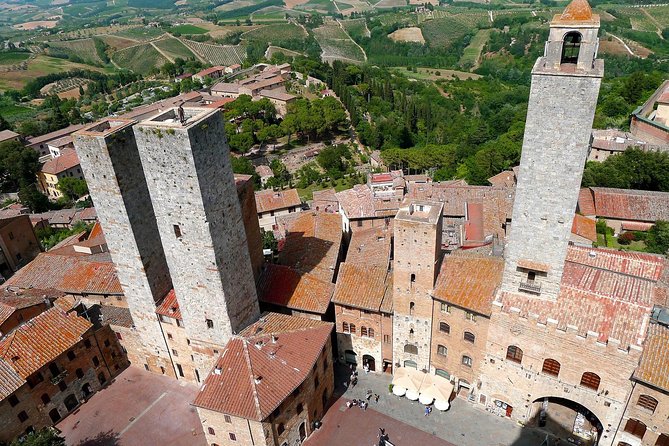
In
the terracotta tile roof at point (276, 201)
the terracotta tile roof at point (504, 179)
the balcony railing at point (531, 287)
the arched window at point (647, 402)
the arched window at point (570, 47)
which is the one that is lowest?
the terracotta tile roof at point (276, 201)

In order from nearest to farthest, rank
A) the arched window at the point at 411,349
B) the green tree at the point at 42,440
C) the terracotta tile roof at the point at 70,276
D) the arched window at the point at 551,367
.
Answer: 1. the green tree at the point at 42,440
2. the arched window at the point at 551,367
3. the arched window at the point at 411,349
4. the terracotta tile roof at the point at 70,276

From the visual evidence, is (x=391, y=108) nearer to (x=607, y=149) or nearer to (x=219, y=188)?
(x=607, y=149)

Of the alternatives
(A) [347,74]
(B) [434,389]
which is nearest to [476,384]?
(B) [434,389]

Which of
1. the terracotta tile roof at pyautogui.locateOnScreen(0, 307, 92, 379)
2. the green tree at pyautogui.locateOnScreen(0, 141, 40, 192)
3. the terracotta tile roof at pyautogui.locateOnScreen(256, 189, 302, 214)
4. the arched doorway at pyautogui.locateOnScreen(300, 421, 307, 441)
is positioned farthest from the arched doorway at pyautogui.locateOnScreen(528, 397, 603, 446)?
the green tree at pyautogui.locateOnScreen(0, 141, 40, 192)

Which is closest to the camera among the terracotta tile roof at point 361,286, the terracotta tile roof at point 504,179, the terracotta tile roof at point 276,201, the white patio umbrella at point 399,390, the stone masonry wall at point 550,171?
the stone masonry wall at point 550,171

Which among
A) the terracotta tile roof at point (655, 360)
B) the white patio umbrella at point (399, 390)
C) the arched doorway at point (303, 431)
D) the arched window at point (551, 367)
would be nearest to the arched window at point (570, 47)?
the terracotta tile roof at point (655, 360)

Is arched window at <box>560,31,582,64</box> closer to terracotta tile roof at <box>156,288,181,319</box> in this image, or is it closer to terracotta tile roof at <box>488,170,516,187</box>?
terracotta tile roof at <box>156,288,181,319</box>

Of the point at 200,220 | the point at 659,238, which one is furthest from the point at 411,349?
the point at 659,238

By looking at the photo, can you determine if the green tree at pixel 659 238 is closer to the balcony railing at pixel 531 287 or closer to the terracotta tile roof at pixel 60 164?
the balcony railing at pixel 531 287

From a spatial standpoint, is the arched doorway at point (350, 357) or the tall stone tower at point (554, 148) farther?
the arched doorway at point (350, 357)
